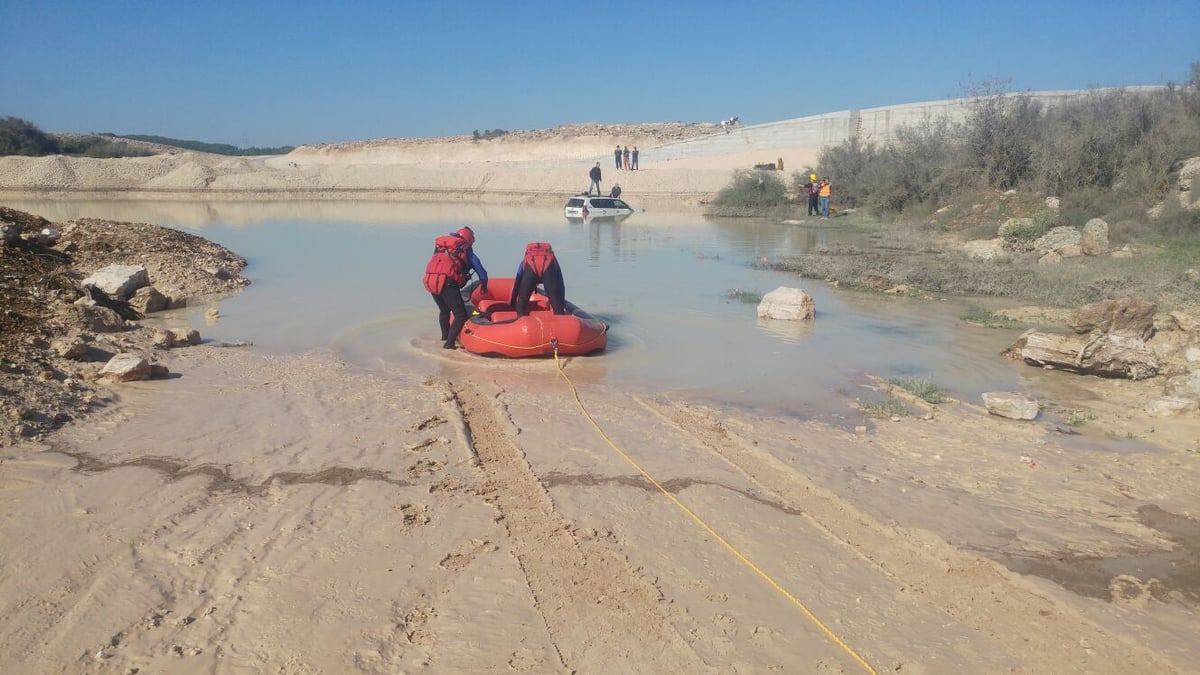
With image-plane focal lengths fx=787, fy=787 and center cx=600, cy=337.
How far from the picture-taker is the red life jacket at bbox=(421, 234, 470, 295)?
990cm

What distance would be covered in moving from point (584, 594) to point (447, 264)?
6.27 m

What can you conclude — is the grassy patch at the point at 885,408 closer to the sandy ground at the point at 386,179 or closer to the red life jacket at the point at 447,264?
the red life jacket at the point at 447,264

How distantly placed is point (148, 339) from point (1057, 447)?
33.0ft

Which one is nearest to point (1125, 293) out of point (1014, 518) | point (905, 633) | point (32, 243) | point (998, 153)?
point (1014, 518)

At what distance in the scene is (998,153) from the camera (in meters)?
25.3

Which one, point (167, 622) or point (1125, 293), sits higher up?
point (1125, 293)

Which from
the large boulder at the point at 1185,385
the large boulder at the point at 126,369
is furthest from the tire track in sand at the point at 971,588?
the large boulder at the point at 126,369

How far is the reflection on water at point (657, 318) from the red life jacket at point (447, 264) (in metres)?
0.98

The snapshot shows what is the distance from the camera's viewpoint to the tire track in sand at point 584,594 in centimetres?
387

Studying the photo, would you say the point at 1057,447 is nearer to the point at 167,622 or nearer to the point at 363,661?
the point at 363,661

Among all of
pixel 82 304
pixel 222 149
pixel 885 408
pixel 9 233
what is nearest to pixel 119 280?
pixel 82 304

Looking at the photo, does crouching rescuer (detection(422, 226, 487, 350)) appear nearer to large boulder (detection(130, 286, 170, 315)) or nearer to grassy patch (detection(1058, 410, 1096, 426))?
large boulder (detection(130, 286, 170, 315))

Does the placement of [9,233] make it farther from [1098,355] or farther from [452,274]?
[1098,355]

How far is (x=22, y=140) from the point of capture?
5341 centimetres
